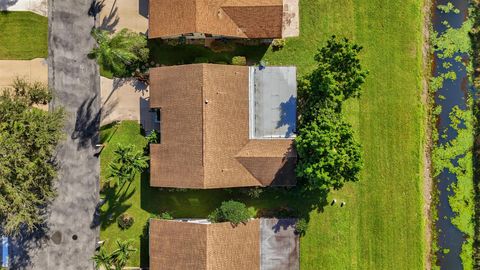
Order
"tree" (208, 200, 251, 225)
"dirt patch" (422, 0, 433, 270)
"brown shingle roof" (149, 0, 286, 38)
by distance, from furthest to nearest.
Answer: "dirt patch" (422, 0, 433, 270) < "tree" (208, 200, 251, 225) < "brown shingle roof" (149, 0, 286, 38)

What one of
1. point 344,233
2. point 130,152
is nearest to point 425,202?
point 344,233

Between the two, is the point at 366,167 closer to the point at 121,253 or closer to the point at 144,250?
the point at 144,250

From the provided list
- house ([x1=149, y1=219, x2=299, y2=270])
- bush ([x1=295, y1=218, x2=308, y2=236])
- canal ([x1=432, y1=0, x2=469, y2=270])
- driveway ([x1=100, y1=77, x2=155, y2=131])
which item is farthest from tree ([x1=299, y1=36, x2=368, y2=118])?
driveway ([x1=100, y1=77, x2=155, y2=131])

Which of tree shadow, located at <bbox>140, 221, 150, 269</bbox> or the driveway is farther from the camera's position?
the driveway

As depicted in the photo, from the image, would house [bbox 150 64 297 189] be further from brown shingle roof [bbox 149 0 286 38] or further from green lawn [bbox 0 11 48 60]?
green lawn [bbox 0 11 48 60]

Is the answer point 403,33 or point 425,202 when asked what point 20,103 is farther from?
point 425,202

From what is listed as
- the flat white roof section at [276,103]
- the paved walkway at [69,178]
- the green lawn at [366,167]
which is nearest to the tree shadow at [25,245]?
the paved walkway at [69,178]
